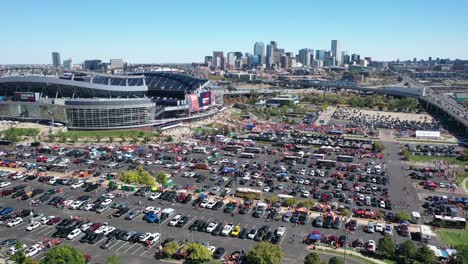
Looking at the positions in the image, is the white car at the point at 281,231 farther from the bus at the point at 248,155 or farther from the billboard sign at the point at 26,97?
the billboard sign at the point at 26,97

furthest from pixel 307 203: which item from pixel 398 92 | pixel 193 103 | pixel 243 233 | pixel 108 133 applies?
pixel 398 92

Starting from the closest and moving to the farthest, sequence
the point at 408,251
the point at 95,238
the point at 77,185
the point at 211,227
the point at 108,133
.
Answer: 1. the point at 408,251
2. the point at 95,238
3. the point at 211,227
4. the point at 77,185
5. the point at 108,133

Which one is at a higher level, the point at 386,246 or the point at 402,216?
the point at 386,246

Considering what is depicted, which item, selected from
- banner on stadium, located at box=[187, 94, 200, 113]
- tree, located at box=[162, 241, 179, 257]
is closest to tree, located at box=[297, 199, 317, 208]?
tree, located at box=[162, 241, 179, 257]

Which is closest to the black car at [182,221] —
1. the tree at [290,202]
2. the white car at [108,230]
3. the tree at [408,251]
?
the white car at [108,230]

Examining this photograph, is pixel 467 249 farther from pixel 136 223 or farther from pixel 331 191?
pixel 136 223

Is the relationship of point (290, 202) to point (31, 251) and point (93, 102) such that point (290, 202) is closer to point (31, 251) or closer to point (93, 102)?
point (31, 251)

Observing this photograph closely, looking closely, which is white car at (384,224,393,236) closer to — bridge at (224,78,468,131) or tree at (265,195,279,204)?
tree at (265,195,279,204)
